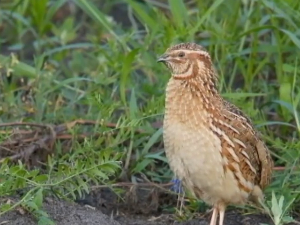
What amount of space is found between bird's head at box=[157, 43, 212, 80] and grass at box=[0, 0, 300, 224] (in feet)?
1.57

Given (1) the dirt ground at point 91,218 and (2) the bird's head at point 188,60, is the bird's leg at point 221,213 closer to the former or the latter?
(1) the dirt ground at point 91,218

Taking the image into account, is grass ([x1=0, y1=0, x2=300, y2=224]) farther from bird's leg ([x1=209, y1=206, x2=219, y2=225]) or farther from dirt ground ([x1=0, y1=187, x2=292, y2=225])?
bird's leg ([x1=209, y1=206, x2=219, y2=225])

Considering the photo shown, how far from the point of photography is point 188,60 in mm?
6734

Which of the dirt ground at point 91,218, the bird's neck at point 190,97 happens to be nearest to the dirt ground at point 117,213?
the dirt ground at point 91,218

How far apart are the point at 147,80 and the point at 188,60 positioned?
1859 mm

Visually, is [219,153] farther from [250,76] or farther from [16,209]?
[250,76]

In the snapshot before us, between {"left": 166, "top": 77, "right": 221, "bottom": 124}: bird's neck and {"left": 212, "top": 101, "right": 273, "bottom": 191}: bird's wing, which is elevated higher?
{"left": 166, "top": 77, "right": 221, "bottom": 124}: bird's neck

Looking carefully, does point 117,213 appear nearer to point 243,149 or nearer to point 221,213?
point 221,213

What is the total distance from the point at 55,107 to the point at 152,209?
3.77 ft

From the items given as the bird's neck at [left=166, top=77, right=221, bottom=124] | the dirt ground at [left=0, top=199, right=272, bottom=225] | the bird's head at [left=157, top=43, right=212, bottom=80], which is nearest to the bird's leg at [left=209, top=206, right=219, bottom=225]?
the dirt ground at [left=0, top=199, right=272, bottom=225]

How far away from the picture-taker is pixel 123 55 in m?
8.02

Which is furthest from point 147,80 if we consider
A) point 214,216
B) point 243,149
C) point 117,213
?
point 243,149

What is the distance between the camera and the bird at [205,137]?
6.57m

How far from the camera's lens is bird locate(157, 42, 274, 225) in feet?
21.6
